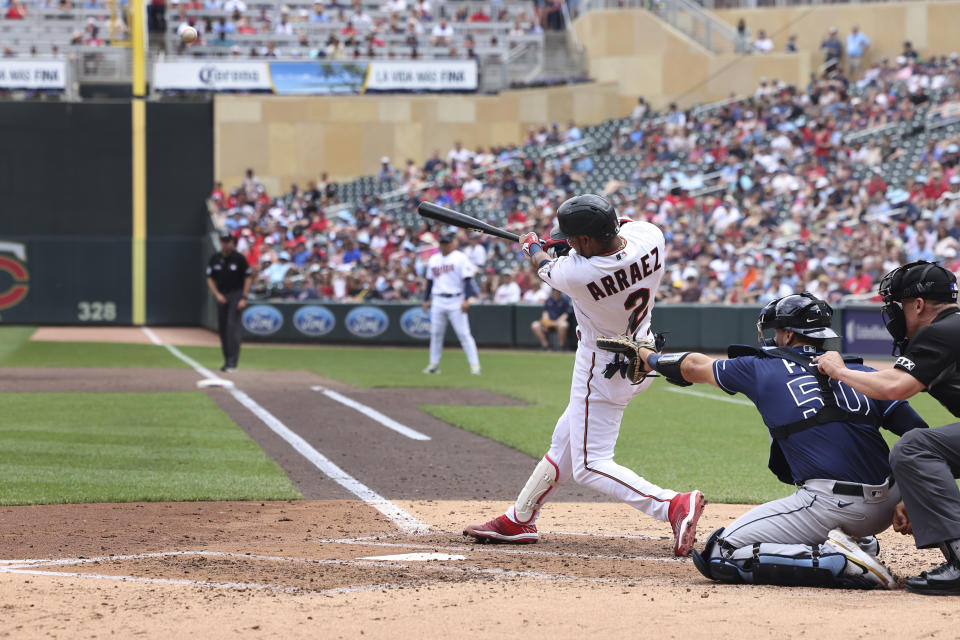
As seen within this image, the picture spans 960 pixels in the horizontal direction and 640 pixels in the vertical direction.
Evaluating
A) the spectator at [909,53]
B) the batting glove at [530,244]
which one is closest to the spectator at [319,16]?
the spectator at [909,53]

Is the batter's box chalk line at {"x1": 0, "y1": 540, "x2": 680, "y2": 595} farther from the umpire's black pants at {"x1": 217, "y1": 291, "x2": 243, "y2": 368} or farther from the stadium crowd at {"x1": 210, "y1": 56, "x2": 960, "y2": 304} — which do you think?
the stadium crowd at {"x1": 210, "y1": 56, "x2": 960, "y2": 304}

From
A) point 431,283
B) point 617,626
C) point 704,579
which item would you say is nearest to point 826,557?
point 704,579

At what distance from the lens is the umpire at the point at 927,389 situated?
4805mm

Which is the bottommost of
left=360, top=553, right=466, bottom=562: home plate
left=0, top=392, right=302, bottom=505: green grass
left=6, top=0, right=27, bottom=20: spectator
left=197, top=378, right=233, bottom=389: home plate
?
left=197, top=378, right=233, bottom=389: home plate

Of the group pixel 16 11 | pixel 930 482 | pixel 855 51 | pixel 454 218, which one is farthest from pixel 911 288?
pixel 16 11

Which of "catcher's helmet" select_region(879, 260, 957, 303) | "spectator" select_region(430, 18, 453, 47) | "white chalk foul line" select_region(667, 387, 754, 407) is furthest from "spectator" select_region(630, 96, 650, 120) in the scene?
"catcher's helmet" select_region(879, 260, 957, 303)

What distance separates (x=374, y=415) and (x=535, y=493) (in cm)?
644

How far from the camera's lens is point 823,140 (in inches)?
1086

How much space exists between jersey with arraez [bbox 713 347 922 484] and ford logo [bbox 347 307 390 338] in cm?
2008

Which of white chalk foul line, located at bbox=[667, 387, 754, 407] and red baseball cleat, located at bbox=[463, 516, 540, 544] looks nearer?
red baseball cleat, located at bbox=[463, 516, 540, 544]

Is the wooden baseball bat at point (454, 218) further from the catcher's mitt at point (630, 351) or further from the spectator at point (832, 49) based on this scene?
the spectator at point (832, 49)

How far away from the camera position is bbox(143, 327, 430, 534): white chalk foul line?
6926 mm

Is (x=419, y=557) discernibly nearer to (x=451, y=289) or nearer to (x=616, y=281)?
(x=616, y=281)

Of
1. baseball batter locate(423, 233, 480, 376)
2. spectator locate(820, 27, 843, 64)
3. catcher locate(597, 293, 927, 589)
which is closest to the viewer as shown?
catcher locate(597, 293, 927, 589)
